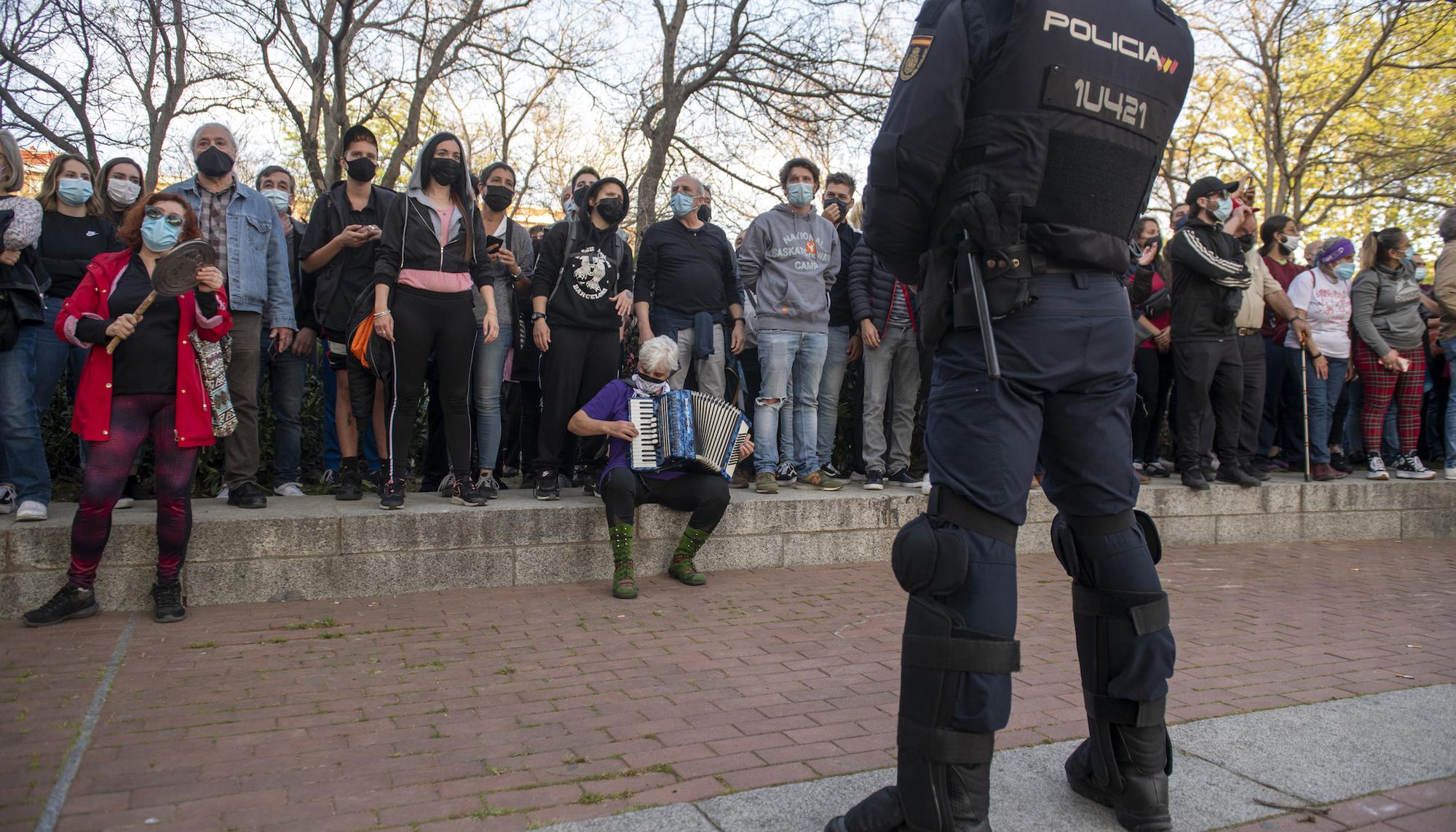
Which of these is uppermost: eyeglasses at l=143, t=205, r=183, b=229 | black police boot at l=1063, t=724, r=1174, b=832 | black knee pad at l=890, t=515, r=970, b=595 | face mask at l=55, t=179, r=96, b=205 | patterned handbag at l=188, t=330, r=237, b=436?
face mask at l=55, t=179, r=96, b=205

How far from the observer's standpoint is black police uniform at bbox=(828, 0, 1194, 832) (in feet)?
8.48

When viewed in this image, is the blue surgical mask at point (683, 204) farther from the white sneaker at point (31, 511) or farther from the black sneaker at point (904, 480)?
the white sneaker at point (31, 511)

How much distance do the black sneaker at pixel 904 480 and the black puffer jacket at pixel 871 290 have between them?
3.66ft

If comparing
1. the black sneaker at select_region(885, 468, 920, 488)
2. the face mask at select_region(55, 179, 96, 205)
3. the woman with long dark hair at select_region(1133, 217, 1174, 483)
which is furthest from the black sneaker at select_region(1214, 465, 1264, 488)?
the face mask at select_region(55, 179, 96, 205)

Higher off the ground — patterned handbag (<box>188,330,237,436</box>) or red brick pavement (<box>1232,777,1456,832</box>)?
patterned handbag (<box>188,330,237,436</box>)

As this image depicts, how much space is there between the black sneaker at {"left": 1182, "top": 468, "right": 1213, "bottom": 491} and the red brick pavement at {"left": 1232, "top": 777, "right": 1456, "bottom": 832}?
19.1 feet

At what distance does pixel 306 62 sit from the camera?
50.4ft

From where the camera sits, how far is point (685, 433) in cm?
635

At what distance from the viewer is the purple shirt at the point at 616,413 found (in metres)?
6.42

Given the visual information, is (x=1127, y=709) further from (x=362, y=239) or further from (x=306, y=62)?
(x=306, y=62)

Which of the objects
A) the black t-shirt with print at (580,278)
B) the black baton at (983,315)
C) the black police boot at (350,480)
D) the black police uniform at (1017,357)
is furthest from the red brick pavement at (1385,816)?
the black police boot at (350,480)

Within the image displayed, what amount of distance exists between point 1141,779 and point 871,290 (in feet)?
18.4

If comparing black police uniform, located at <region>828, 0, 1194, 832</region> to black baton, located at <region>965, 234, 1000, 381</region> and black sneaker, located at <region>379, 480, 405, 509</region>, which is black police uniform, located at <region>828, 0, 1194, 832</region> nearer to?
black baton, located at <region>965, 234, 1000, 381</region>

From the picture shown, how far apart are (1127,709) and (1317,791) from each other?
779 millimetres
